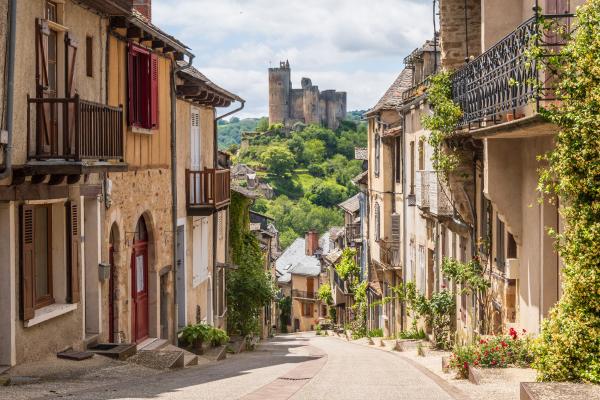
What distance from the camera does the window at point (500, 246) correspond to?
16.6 metres

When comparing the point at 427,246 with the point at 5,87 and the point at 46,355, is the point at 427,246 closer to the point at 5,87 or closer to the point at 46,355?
the point at 46,355

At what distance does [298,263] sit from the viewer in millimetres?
83938

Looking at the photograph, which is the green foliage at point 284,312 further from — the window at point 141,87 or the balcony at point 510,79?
the balcony at point 510,79

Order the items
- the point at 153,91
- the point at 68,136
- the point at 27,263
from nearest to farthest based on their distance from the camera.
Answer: the point at 68,136 → the point at 27,263 → the point at 153,91

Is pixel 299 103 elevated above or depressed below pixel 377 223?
above

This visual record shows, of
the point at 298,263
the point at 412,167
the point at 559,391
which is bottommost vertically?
the point at 298,263

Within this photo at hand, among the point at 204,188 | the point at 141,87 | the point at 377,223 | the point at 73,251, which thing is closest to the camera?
the point at 73,251

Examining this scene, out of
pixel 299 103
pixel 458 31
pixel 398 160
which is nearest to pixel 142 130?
pixel 458 31

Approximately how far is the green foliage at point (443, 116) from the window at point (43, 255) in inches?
297

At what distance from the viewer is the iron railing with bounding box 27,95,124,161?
11728 millimetres

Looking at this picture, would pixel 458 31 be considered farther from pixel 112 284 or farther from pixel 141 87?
pixel 112 284

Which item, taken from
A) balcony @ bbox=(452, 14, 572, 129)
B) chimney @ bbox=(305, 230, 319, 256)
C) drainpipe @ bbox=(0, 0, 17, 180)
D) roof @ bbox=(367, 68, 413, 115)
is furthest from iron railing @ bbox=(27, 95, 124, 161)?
chimney @ bbox=(305, 230, 319, 256)

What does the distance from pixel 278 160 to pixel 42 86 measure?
415 ft

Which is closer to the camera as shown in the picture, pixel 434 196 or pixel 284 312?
pixel 434 196
